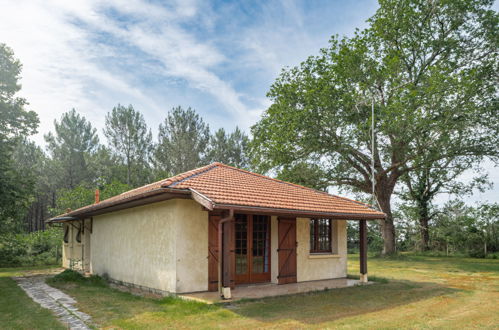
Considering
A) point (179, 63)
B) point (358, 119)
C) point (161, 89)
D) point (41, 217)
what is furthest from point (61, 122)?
point (358, 119)

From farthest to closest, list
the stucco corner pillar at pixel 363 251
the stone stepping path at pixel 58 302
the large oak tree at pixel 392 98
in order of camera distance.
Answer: the large oak tree at pixel 392 98 → the stucco corner pillar at pixel 363 251 → the stone stepping path at pixel 58 302

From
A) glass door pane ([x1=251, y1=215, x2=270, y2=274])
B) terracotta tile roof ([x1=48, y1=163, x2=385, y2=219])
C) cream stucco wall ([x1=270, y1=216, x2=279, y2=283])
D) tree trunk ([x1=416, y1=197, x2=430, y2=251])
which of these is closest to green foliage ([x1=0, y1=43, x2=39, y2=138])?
terracotta tile roof ([x1=48, y1=163, x2=385, y2=219])

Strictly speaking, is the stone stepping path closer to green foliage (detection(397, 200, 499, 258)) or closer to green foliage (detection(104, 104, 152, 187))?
green foliage (detection(397, 200, 499, 258))

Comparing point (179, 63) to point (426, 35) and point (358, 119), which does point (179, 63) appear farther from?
point (426, 35)

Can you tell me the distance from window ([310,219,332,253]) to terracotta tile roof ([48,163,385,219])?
0.77 metres

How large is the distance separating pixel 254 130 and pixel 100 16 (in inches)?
546

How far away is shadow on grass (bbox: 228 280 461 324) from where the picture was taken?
292 inches

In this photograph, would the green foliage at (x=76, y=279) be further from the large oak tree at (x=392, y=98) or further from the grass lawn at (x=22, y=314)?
the large oak tree at (x=392, y=98)

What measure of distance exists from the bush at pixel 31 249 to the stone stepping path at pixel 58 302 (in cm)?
978

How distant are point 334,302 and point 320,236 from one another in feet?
13.5

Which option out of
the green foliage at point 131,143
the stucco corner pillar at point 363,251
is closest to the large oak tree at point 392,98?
the stucco corner pillar at point 363,251

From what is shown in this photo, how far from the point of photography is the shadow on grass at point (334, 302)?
7418 mm

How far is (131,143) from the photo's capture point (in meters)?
37.2

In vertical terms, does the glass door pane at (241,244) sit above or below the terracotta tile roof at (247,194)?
below
